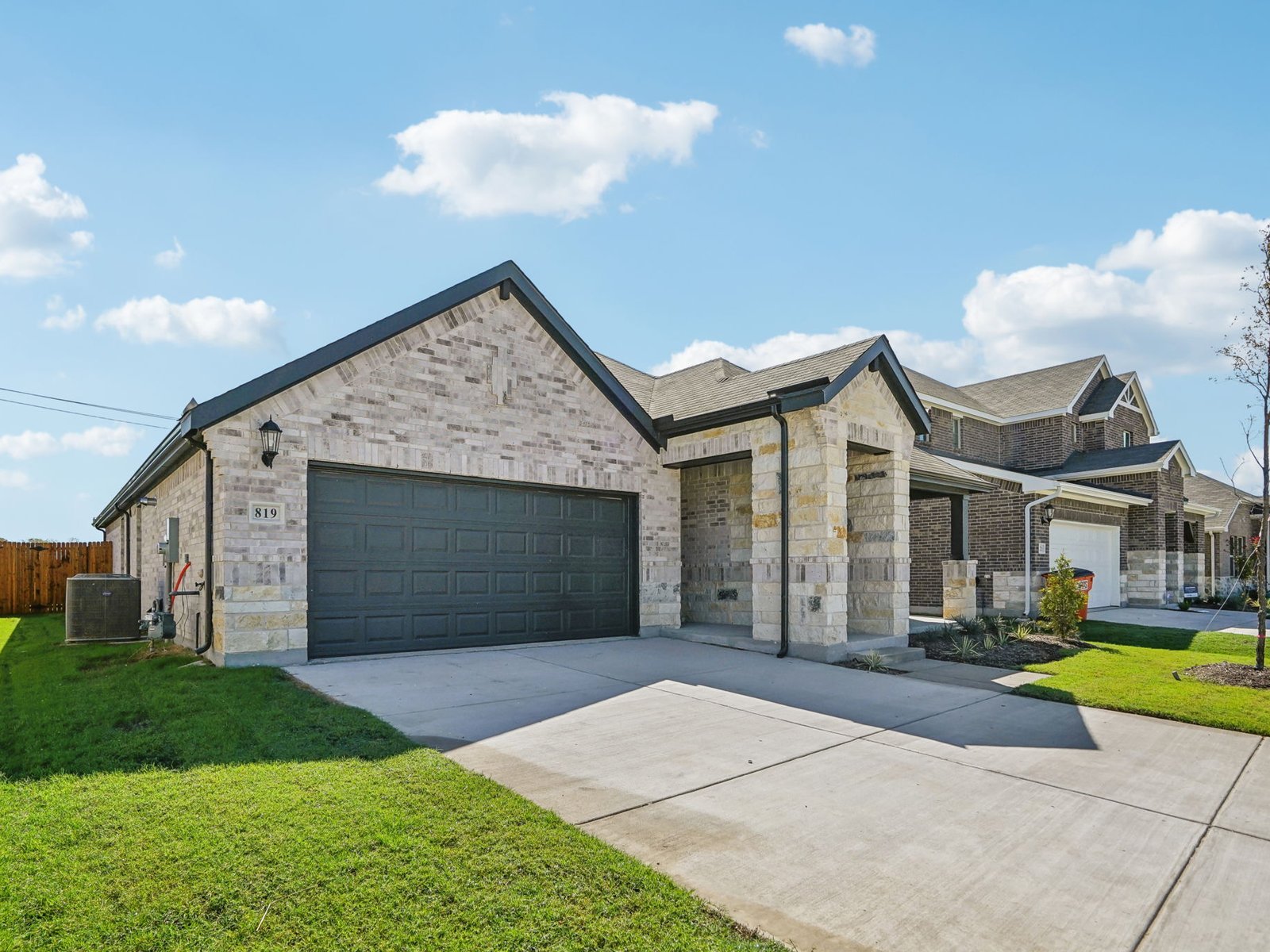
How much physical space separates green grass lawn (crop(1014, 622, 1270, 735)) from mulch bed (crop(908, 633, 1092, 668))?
26 centimetres

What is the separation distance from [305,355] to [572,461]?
14.0 ft

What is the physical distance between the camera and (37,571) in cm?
2011

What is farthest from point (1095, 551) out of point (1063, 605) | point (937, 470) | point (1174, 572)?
point (937, 470)

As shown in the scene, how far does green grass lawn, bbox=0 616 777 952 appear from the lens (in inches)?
110

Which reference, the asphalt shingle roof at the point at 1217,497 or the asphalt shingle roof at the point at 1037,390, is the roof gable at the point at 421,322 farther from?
the asphalt shingle roof at the point at 1217,497

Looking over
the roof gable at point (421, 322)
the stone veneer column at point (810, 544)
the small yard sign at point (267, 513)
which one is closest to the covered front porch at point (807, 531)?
the stone veneer column at point (810, 544)

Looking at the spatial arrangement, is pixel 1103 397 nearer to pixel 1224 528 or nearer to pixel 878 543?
pixel 1224 528

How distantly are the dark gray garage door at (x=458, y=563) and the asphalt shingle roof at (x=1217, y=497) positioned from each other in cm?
2969

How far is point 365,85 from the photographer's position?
31.7ft

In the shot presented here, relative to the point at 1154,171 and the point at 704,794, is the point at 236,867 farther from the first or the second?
the point at 1154,171

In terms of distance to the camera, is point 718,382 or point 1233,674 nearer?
point 1233,674

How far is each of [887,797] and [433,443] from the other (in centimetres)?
745

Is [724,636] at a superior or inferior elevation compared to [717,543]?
inferior

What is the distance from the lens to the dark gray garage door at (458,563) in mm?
9258
